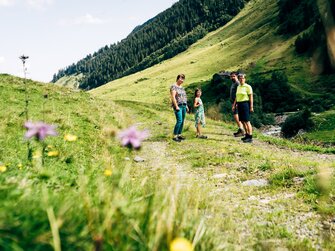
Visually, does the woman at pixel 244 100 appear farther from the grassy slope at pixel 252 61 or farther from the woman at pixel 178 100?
the grassy slope at pixel 252 61

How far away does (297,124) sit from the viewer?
2417cm

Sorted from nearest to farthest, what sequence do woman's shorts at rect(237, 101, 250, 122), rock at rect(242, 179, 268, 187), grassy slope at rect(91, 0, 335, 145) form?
rock at rect(242, 179, 268, 187) → woman's shorts at rect(237, 101, 250, 122) → grassy slope at rect(91, 0, 335, 145)

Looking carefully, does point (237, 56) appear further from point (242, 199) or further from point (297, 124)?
point (242, 199)

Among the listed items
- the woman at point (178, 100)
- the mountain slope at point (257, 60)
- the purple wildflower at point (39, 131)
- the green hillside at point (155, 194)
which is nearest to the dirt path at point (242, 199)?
the green hillside at point (155, 194)

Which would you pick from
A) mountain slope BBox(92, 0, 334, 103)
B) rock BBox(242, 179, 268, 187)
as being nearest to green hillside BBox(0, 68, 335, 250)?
rock BBox(242, 179, 268, 187)

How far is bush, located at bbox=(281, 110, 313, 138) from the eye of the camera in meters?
24.1

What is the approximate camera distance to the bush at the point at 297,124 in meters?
24.1

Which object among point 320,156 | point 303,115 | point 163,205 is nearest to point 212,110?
point 303,115

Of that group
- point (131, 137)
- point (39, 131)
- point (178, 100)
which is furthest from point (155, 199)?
point (178, 100)

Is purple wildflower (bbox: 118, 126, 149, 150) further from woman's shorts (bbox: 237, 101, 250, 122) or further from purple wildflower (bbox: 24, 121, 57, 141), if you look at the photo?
woman's shorts (bbox: 237, 101, 250, 122)

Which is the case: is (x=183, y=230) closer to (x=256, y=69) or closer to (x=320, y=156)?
(x=320, y=156)

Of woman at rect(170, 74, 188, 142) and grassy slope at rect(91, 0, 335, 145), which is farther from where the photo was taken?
grassy slope at rect(91, 0, 335, 145)

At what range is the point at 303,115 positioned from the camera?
80.4 feet

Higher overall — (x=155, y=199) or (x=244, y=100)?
(x=244, y=100)
